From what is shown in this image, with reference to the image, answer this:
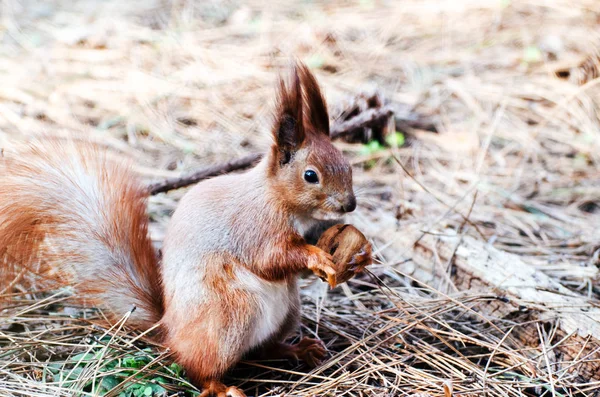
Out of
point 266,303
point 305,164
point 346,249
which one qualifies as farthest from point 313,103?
point 266,303

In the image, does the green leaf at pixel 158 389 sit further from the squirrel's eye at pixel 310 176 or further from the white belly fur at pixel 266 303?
the squirrel's eye at pixel 310 176

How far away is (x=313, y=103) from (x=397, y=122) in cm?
208

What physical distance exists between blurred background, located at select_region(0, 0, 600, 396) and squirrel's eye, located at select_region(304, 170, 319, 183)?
1.35 feet

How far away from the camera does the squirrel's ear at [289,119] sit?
1.93 meters

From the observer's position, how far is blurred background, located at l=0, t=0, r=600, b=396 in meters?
2.22

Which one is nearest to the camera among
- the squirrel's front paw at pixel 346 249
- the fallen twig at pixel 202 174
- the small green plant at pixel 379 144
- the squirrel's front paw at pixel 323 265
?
the squirrel's front paw at pixel 323 265

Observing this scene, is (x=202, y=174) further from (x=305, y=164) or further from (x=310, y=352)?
(x=310, y=352)

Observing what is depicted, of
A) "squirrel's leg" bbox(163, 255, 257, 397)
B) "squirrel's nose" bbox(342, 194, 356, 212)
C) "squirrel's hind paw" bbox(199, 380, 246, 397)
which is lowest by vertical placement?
"squirrel's hind paw" bbox(199, 380, 246, 397)

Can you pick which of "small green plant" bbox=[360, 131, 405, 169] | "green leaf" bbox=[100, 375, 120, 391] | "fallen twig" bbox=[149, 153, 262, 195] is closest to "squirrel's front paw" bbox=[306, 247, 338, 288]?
"green leaf" bbox=[100, 375, 120, 391]

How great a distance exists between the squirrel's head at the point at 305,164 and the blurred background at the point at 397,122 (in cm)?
33

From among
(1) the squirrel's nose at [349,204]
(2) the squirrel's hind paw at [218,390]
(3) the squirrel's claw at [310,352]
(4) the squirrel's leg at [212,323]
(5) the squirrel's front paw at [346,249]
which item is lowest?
(3) the squirrel's claw at [310,352]

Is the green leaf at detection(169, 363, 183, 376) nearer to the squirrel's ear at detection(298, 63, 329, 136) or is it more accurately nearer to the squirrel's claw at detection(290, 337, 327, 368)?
the squirrel's claw at detection(290, 337, 327, 368)

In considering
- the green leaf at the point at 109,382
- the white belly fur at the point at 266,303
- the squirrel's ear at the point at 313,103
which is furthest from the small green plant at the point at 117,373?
the squirrel's ear at the point at 313,103

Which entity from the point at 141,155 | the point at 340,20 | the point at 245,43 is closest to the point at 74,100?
the point at 141,155
